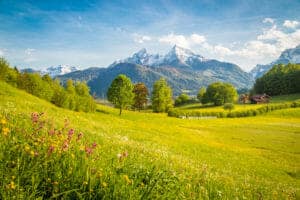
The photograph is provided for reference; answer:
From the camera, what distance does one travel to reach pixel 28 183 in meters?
4.53

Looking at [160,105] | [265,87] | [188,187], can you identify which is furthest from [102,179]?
[265,87]

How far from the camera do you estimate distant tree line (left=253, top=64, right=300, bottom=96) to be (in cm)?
16962

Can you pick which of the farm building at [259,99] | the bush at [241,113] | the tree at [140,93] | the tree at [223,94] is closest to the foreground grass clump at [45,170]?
the bush at [241,113]

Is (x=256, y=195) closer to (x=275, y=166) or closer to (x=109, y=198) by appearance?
(x=109, y=198)

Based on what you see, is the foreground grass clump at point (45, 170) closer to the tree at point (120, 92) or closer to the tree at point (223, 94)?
the tree at point (120, 92)

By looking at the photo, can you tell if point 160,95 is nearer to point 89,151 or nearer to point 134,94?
point 134,94

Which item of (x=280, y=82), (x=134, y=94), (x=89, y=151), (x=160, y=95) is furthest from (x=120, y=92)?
(x=280, y=82)

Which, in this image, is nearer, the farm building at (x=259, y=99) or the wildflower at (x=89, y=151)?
the wildflower at (x=89, y=151)

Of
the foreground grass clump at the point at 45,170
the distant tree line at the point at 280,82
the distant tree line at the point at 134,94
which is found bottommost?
the foreground grass clump at the point at 45,170

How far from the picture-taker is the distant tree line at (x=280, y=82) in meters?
170

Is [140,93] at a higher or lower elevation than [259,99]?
higher

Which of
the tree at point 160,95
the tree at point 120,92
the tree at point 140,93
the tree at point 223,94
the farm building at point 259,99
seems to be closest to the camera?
the tree at point 120,92

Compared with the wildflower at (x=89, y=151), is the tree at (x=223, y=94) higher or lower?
higher

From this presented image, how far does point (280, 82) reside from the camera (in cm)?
17650
